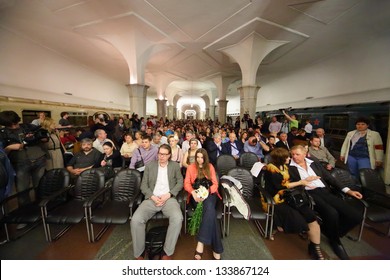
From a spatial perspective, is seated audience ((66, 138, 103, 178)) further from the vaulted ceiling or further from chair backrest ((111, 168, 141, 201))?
the vaulted ceiling

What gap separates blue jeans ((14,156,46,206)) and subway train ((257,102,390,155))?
25.6ft

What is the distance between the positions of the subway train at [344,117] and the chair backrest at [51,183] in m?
7.36

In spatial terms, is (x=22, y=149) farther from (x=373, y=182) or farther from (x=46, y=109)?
(x=46, y=109)

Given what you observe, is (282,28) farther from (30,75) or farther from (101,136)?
(30,75)

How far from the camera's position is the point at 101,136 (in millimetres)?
3920

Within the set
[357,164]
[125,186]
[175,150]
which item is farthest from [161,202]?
[357,164]

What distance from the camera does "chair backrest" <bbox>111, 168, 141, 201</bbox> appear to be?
260 centimetres

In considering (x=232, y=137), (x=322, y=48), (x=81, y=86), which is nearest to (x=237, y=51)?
(x=322, y=48)

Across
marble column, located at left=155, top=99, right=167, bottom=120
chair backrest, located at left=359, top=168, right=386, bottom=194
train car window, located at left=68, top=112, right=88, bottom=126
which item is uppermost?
marble column, located at left=155, top=99, right=167, bottom=120

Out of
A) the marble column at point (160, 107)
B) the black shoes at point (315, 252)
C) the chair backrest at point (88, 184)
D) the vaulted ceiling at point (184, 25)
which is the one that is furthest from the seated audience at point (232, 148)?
the marble column at point (160, 107)

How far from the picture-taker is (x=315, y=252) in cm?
194

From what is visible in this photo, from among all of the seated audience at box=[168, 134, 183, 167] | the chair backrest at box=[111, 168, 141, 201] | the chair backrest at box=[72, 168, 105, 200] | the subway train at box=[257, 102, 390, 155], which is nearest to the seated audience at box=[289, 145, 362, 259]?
the seated audience at box=[168, 134, 183, 167]
